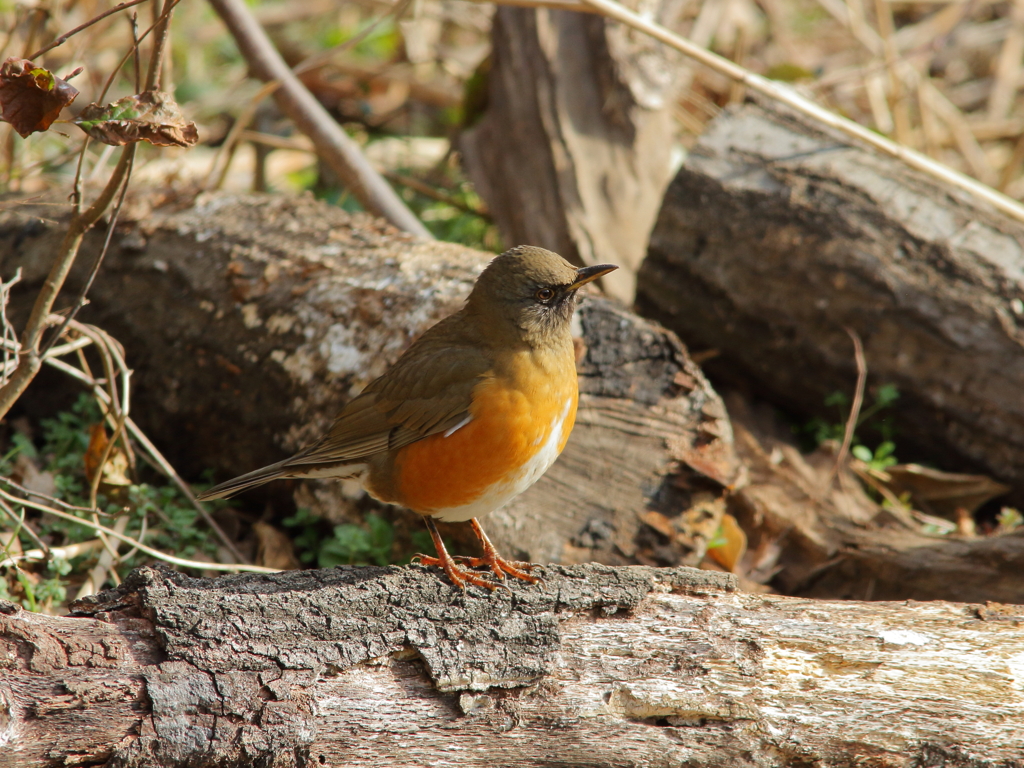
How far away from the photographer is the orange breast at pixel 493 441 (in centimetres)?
327

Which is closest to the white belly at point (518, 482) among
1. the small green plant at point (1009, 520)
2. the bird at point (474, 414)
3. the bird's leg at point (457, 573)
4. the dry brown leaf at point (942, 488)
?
the bird at point (474, 414)

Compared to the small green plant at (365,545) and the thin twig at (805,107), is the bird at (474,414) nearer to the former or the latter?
the small green plant at (365,545)

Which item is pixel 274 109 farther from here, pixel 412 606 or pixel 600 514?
pixel 412 606

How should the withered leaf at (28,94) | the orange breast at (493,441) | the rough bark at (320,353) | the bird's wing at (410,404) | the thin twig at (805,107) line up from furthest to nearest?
the thin twig at (805,107), the rough bark at (320,353), the bird's wing at (410,404), the orange breast at (493,441), the withered leaf at (28,94)

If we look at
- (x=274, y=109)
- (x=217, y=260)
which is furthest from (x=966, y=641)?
(x=274, y=109)

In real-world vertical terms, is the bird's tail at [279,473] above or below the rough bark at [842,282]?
below

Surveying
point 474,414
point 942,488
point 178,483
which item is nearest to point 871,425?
point 942,488

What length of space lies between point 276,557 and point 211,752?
195 centimetres

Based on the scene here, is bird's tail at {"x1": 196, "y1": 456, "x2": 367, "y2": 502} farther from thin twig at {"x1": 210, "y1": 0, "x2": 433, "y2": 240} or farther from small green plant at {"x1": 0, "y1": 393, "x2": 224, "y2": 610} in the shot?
thin twig at {"x1": 210, "y1": 0, "x2": 433, "y2": 240}

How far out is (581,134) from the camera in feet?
21.3

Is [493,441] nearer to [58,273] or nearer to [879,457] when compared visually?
[58,273]

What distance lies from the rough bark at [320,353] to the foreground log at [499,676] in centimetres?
96

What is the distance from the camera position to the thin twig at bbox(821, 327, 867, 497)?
492 cm

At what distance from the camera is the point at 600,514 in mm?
4023
